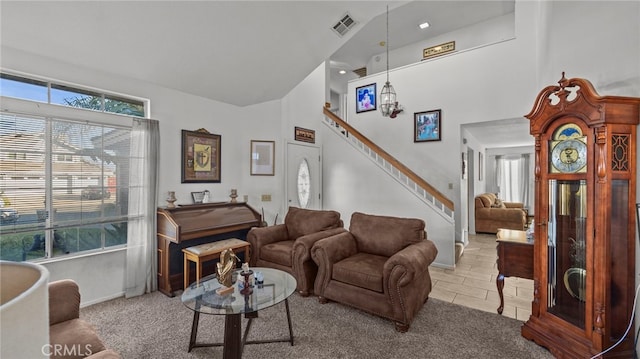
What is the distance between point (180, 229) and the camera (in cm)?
317

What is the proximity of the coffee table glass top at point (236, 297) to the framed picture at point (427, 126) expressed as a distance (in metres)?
4.24

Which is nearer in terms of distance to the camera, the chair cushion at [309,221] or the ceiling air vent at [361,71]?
the chair cushion at [309,221]

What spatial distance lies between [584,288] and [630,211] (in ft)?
2.03

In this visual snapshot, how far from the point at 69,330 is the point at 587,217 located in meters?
3.43

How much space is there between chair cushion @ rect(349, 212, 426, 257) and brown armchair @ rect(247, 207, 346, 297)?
1.08 feet

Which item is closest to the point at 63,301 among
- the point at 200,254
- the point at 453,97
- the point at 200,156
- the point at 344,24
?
the point at 200,254

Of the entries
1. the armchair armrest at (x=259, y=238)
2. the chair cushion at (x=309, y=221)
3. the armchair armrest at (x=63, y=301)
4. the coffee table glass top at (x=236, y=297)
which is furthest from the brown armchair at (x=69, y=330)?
the chair cushion at (x=309, y=221)

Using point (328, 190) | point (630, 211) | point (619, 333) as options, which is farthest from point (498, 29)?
point (619, 333)

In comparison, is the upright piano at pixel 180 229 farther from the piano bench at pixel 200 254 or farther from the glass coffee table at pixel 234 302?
the glass coffee table at pixel 234 302

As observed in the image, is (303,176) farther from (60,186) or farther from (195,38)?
(60,186)

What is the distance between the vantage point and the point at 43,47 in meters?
2.60

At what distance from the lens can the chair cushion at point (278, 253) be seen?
348 cm

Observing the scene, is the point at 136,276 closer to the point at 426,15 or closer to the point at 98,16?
the point at 98,16

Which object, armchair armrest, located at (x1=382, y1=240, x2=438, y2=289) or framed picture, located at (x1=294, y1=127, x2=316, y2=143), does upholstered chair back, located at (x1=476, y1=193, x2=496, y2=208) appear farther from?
armchair armrest, located at (x1=382, y1=240, x2=438, y2=289)
